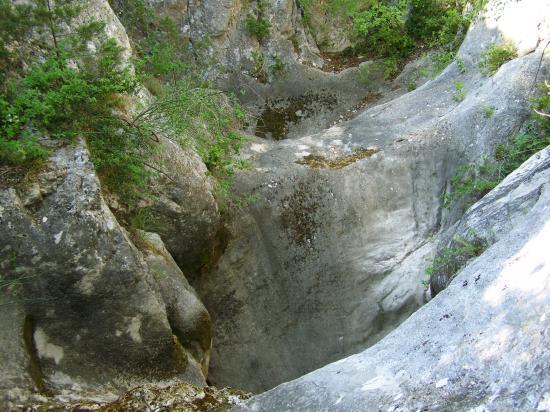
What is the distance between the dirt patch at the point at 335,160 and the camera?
7.78 metres

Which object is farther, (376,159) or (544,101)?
(376,159)

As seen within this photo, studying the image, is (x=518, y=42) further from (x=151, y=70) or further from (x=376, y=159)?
(x=151, y=70)

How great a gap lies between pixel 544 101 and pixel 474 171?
113cm

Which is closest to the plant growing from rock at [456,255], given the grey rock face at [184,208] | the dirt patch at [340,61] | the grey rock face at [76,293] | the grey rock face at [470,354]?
the grey rock face at [470,354]

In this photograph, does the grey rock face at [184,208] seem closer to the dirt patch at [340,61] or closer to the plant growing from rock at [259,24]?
the plant growing from rock at [259,24]

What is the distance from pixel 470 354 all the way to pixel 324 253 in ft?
14.3

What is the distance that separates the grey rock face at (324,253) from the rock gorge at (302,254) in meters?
0.02

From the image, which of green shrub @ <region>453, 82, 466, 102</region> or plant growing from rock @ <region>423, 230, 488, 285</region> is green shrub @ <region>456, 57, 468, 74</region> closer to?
green shrub @ <region>453, 82, 466, 102</region>

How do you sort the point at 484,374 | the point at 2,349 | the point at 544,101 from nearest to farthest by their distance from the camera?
the point at 484,374, the point at 2,349, the point at 544,101

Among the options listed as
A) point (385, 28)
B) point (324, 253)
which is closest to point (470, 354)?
point (324, 253)

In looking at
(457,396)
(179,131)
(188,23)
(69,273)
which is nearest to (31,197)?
(69,273)

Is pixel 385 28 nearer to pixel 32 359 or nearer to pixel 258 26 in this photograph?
pixel 258 26

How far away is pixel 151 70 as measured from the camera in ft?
25.1

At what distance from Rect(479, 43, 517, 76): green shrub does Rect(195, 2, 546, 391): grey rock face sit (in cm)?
21
